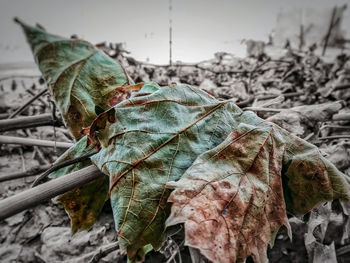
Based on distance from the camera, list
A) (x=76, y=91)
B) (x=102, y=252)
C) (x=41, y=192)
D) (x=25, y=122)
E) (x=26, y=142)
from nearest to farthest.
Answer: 1. (x=41, y=192)
2. (x=76, y=91)
3. (x=102, y=252)
4. (x=25, y=122)
5. (x=26, y=142)

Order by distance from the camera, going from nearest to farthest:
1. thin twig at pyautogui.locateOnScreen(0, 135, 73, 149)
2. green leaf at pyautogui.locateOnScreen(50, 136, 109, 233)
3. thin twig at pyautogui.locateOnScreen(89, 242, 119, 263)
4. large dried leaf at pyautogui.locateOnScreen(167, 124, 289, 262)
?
1. large dried leaf at pyautogui.locateOnScreen(167, 124, 289, 262)
2. green leaf at pyautogui.locateOnScreen(50, 136, 109, 233)
3. thin twig at pyautogui.locateOnScreen(89, 242, 119, 263)
4. thin twig at pyautogui.locateOnScreen(0, 135, 73, 149)

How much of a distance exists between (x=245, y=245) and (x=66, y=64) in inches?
31.0

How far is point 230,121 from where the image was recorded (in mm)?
862

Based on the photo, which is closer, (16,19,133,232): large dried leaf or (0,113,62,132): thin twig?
(16,19,133,232): large dried leaf

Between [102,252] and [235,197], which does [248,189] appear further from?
[102,252]

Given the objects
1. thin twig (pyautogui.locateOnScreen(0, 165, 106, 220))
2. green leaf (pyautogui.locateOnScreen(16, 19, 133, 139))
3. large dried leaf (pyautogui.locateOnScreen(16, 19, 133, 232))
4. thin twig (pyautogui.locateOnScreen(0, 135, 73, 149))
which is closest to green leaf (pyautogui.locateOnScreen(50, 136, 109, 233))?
large dried leaf (pyautogui.locateOnScreen(16, 19, 133, 232))

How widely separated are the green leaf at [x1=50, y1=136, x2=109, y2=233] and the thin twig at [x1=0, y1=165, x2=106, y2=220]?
Answer: 213 millimetres

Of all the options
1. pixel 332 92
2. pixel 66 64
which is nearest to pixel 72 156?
pixel 66 64

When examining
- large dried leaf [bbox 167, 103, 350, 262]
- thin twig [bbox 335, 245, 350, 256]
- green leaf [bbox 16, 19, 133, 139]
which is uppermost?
green leaf [bbox 16, 19, 133, 139]

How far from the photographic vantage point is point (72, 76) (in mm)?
966

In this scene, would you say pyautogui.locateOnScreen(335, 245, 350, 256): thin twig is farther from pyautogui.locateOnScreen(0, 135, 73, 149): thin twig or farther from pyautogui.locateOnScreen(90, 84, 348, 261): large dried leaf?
pyautogui.locateOnScreen(0, 135, 73, 149): thin twig

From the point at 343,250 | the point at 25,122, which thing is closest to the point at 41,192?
the point at 25,122

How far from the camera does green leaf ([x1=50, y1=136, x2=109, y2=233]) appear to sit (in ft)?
3.05

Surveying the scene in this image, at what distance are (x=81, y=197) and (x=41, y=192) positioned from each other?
0.34 m
